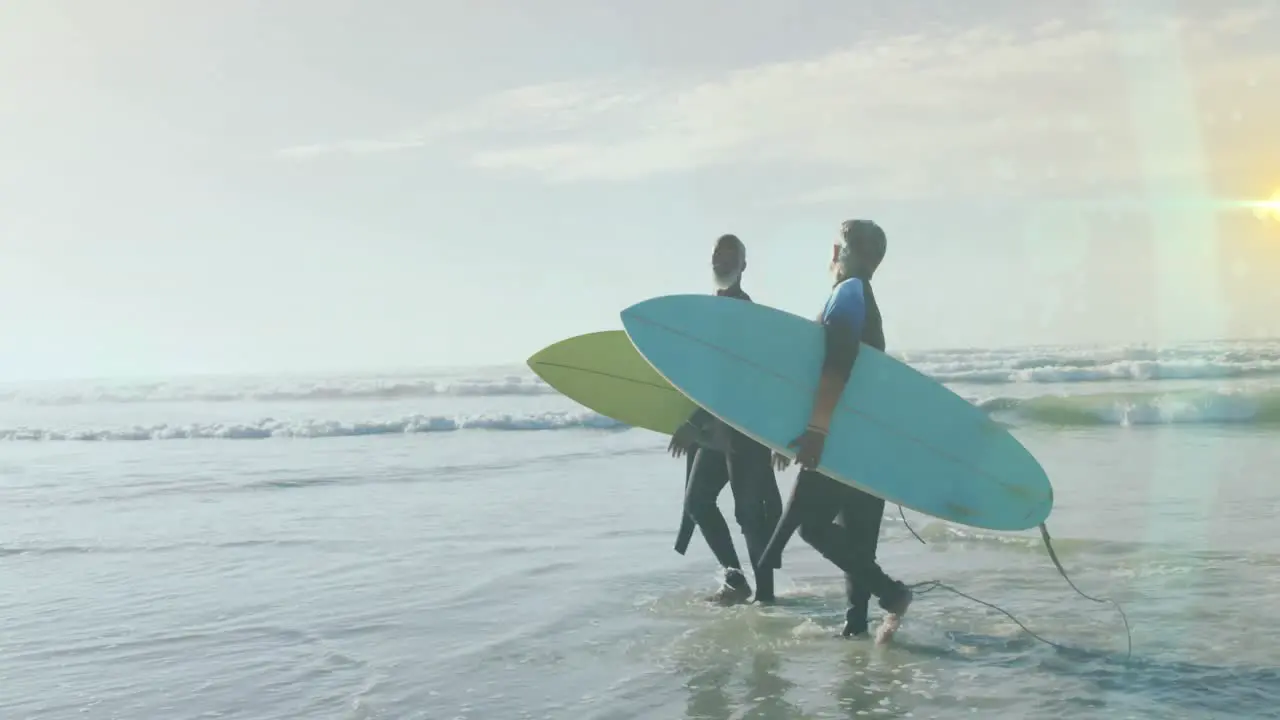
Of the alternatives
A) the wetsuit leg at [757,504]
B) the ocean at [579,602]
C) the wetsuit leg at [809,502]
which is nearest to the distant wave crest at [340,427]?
the ocean at [579,602]

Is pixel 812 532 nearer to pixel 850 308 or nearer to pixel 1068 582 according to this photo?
pixel 850 308

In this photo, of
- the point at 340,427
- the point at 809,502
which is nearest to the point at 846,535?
the point at 809,502

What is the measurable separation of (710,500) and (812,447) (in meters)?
1.25

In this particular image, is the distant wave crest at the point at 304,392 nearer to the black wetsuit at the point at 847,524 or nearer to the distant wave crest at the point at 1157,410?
the distant wave crest at the point at 1157,410

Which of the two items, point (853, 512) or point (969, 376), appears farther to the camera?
point (969, 376)

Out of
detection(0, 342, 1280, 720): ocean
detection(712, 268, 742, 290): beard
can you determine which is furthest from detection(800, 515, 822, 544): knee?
detection(712, 268, 742, 290): beard

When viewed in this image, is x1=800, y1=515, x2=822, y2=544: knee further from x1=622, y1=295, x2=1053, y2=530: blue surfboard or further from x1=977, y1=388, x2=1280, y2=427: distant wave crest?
x1=977, y1=388, x2=1280, y2=427: distant wave crest

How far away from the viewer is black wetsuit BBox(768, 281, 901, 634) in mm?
4223

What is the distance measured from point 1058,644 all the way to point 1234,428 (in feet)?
32.7

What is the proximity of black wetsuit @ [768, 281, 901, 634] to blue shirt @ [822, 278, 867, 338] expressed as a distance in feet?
0.55

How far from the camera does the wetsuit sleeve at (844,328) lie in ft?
13.2

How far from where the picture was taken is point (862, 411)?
4.30 meters

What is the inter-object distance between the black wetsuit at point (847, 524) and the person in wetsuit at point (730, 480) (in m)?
0.62

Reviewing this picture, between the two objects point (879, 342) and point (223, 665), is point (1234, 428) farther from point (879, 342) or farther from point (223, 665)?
point (223, 665)
